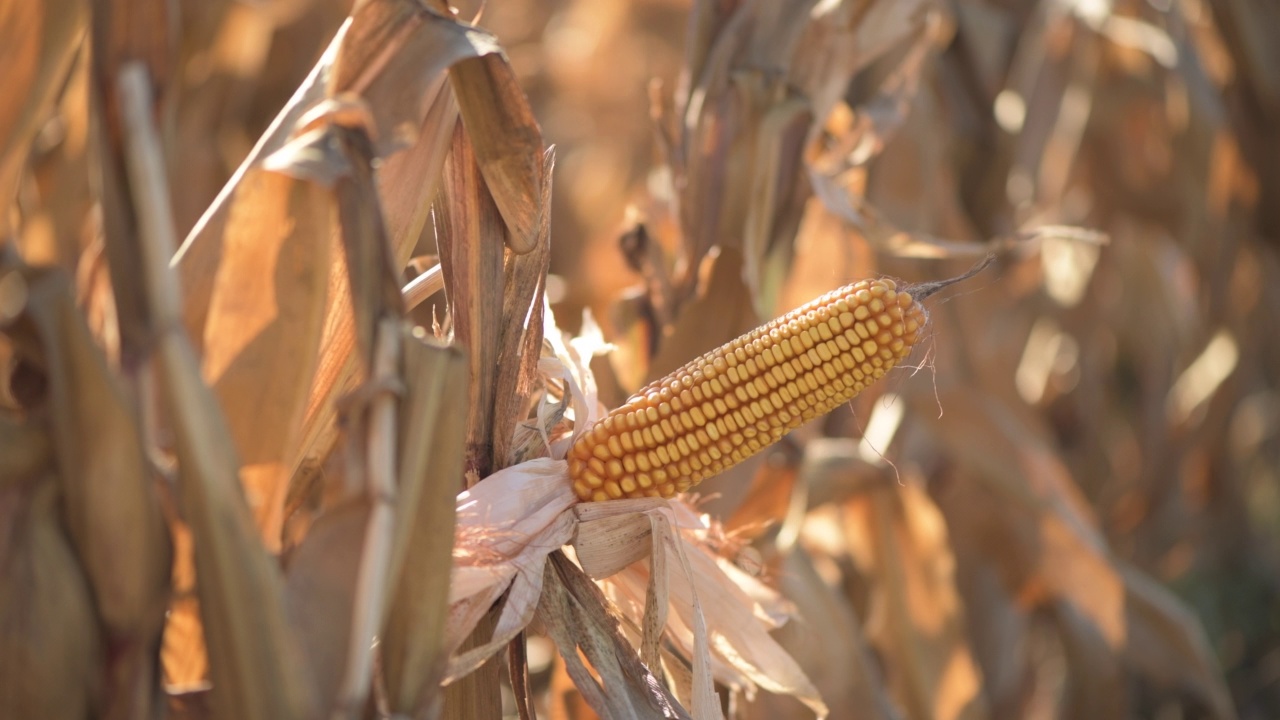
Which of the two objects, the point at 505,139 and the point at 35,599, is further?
the point at 505,139

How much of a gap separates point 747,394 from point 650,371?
2.16 feet

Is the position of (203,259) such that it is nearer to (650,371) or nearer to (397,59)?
Answer: (397,59)

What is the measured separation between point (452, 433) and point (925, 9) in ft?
5.11

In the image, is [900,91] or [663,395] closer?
[663,395]

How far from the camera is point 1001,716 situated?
2.71 m

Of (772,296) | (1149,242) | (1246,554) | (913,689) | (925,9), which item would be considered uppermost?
(925,9)

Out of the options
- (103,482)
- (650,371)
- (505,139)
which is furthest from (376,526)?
(650,371)

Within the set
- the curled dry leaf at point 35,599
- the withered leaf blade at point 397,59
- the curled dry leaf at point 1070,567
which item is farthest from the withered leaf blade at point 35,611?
the curled dry leaf at point 1070,567

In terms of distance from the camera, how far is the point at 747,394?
1.10 metres

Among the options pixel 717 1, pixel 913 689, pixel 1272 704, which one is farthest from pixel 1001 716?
pixel 717 1

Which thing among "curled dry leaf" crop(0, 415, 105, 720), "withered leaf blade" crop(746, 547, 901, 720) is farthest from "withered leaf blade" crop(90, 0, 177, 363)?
"withered leaf blade" crop(746, 547, 901, 720)

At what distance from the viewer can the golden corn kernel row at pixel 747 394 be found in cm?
107

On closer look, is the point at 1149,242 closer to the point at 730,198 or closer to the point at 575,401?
the point at 730,198

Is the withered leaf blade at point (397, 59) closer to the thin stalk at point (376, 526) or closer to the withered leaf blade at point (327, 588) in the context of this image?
the thin stalk at point (376, 526)
